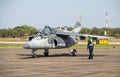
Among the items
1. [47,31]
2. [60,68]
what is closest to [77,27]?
[47,31]

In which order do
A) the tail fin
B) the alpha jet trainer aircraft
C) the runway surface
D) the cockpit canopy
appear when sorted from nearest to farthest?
the runway surface
the alpha jet trainer aircraft
the cockpit canopy
the tail fin

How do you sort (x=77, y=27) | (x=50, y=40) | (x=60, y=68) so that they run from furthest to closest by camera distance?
1. (x=77, y=27)
2. (x=50, y=40)
3. (x=60, y=68)

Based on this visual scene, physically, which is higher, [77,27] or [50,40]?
[77,27]

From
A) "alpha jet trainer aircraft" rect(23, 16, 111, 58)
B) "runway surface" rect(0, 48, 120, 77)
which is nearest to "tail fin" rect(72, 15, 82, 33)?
"alpha jet trainer aircraft" rect(23, 16, 111, 58)

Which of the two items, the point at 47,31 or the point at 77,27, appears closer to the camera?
the point at 47,31

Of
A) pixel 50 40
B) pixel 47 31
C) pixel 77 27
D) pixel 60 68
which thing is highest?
pixel 77 27

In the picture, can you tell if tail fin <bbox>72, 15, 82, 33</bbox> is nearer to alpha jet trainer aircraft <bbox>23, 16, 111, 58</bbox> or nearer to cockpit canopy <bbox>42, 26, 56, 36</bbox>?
alpha jet trainer aircraft <bbox>23, 16, 111, 58</bbox>

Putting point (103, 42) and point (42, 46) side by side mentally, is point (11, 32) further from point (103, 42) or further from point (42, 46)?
point (42, 46)

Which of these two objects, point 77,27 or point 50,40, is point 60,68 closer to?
point 50,40

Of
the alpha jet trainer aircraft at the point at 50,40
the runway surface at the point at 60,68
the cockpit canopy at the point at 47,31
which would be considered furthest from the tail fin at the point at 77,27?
the runway surface at the point at 60,68

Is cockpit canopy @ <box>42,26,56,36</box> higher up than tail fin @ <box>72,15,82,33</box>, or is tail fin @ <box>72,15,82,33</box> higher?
tail fin @ <box>72,15,82,33</box>

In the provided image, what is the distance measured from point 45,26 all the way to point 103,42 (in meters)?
48.9

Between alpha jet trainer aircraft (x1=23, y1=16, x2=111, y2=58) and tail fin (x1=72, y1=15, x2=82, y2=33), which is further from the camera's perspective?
tail fin (x1=72, y1=15, x2=82, y2=33)

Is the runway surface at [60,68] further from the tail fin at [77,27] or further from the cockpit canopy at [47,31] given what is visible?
the tail fin at [77,27]
